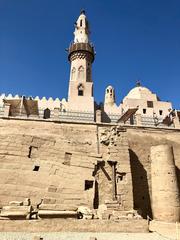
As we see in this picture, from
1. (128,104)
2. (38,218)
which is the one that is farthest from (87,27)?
(38,218)

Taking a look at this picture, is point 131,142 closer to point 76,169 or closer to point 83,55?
point 76,169

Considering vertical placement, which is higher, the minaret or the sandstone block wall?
the minaret

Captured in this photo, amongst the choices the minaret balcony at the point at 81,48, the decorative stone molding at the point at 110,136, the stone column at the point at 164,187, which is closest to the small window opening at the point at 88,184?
the decorative stone molding at the point at 110,136

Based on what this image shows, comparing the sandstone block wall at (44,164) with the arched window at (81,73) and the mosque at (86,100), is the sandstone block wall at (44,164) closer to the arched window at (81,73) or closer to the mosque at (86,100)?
the mosque at (86,100)

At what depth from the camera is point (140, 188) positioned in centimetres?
1446

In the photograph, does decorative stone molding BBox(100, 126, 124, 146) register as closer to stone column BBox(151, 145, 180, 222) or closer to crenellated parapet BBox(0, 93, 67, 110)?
stone column BBox(151, 145, 180, 222)

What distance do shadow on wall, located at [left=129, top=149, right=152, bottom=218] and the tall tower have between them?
419 inches

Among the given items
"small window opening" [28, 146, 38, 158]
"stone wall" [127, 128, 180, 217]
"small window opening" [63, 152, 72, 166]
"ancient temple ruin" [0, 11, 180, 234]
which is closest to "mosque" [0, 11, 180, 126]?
"stone wall" [127, 128, 180, 217]

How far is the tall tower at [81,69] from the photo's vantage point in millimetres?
25531

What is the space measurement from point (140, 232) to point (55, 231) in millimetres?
3640

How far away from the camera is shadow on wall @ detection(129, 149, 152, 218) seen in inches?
543

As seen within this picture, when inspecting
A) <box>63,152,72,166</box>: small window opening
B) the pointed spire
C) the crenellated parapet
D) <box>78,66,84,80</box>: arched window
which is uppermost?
the pointed spire

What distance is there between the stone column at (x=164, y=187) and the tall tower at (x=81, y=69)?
12.0 metres

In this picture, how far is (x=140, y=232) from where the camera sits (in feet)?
31.7
